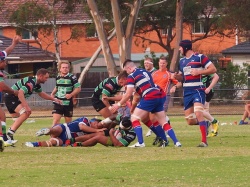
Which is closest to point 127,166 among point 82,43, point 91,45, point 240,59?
point 240,59

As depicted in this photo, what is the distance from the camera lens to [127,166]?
42.6 ft

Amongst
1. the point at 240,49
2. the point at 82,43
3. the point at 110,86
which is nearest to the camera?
the point at 110,86

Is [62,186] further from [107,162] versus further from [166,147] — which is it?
[166,147]

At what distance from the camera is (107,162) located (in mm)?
13719

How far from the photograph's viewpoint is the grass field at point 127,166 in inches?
443

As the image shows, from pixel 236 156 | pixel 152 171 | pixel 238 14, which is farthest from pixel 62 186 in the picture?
pixel 238 14

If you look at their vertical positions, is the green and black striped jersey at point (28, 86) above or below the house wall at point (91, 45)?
above

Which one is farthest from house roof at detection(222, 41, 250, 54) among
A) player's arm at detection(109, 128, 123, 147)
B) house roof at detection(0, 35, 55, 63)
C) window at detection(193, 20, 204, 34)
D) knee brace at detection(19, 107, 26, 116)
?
player's arm at detection(109, 128, 123, 147)

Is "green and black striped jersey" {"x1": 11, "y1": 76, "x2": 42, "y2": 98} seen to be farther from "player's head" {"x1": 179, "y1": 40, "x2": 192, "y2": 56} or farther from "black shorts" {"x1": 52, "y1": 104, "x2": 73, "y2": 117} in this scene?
"player's head" {"x1": 179, "y1": 40, "x2": 192, "y2": 56}

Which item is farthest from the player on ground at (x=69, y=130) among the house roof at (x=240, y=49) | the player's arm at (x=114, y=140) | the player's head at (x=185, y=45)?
the house roof at (x=240, y=49)

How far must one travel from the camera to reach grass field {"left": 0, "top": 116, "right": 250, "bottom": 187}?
11242 millimetres

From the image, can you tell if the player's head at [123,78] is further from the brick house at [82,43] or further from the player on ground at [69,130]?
the brick house at [82,43]

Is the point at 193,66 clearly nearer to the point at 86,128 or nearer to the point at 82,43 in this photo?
the point at 86,128

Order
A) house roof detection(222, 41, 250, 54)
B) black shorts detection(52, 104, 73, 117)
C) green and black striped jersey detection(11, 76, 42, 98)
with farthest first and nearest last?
house roof detection(222, 41, 250, 54), black shorts detection(52, 104, 73, 117), green and black striped jersey detection(11, 76, 42, 98)
